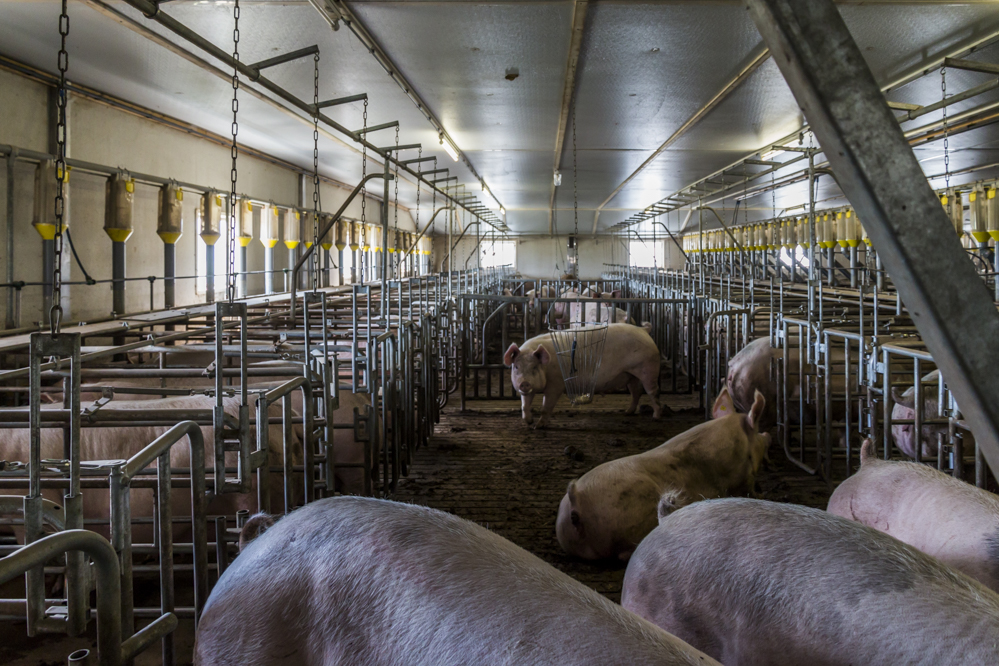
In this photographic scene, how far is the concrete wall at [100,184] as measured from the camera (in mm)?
5867

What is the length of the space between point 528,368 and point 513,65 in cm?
274

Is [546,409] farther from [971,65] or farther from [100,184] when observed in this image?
[100,184]

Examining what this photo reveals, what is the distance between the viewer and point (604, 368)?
728 centimetres

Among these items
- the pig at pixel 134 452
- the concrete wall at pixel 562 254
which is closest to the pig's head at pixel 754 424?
the pig at pixel 134 452

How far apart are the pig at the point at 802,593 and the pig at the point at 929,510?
1.16 feet

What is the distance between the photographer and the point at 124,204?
598 cm

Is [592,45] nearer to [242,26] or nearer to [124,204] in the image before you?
[242,26]

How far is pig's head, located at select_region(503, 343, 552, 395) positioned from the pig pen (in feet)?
1.41

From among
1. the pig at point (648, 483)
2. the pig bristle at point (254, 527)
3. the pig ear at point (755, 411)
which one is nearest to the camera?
the pig bristle at point (254, 527)

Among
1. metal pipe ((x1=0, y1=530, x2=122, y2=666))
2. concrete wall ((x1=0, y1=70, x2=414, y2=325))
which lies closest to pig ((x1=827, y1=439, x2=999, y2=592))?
metal pipe ((x1=0, y1=530, x2=122, y2=666))

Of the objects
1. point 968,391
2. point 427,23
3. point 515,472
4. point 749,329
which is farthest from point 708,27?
point 968,391

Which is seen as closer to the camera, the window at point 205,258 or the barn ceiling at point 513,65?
the barn ceiling at point 513,65

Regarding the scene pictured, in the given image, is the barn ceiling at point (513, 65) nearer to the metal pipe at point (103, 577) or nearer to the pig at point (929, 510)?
the pig at point (929, 510)

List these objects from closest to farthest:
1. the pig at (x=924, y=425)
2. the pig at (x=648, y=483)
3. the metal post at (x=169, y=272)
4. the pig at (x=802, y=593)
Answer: the pig at (x=802, y=593) < the pig at (x=648, y=483) < the pig at (x=924, y=425) < the metal post at (x=169, y=272)
